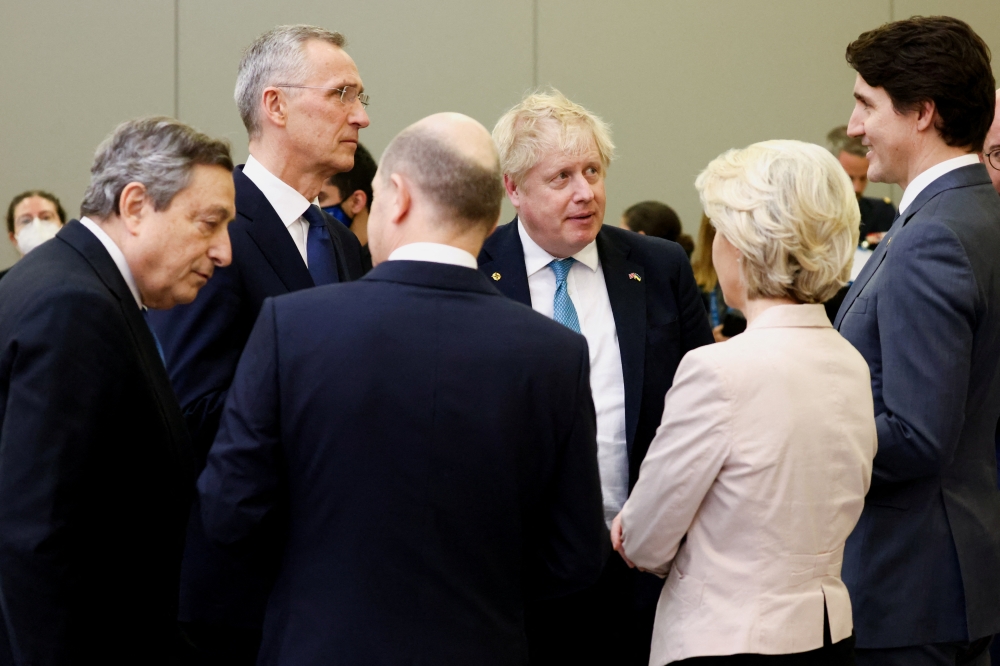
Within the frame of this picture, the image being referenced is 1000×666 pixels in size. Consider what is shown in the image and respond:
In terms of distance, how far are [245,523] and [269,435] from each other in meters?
0.14

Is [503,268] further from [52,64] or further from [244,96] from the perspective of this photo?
[52,64]

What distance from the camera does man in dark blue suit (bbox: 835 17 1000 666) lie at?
2021 mm

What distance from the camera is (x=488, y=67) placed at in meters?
6.09

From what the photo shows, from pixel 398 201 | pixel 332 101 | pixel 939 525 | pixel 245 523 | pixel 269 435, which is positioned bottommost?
pixel 939 525

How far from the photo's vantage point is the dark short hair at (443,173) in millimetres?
1612

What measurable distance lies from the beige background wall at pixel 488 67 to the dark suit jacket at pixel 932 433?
13.6 ft

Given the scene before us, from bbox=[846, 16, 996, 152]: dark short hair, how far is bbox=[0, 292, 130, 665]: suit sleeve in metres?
1.66

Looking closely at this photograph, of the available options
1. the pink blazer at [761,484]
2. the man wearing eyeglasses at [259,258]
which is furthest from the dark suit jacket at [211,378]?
the pink blazer at [761,484]

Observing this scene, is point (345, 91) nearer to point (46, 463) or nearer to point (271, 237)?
point (271, 237)

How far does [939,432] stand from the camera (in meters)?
2.00

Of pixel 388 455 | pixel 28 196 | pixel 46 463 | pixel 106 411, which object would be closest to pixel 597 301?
pixel 388 455

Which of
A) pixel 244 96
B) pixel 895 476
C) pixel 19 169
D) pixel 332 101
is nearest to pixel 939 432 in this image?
pixel 895 476

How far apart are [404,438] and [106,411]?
1.58 feet

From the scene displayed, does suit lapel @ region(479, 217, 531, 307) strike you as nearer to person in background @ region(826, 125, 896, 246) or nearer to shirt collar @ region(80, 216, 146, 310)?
shirt collar @ region(80, 216, 146, 310)
